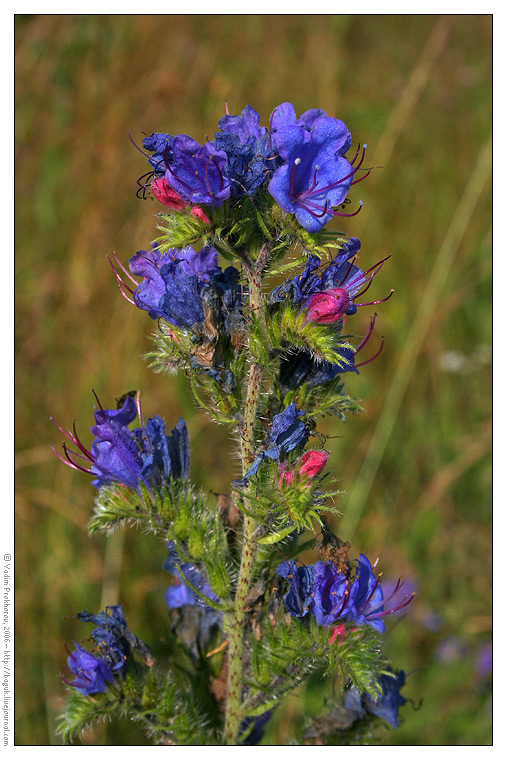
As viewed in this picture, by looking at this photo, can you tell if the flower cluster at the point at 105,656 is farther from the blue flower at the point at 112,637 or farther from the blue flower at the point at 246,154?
the blue flower at the point at 246,154

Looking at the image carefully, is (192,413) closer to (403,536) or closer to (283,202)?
(403,536)

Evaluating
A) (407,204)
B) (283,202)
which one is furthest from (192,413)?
(407,204)

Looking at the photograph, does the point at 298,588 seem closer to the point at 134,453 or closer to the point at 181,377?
the point at 134,453

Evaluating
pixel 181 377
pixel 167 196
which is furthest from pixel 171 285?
pixel 181 377

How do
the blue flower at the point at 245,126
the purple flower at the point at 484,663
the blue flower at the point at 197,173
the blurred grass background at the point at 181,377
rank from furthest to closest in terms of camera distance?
the purple flower at the point at 484,663 < the blurred grass background at the point at 181,377 < the blue flower at the point at 245,126 < the blue flower at the point at 197,173

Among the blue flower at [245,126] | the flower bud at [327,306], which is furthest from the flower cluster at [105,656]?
the blue flower at [245,126]

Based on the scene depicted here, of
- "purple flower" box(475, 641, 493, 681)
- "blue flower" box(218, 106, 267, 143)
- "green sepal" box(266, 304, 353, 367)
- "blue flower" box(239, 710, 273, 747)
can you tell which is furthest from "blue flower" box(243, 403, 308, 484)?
"purple flower" box(475, 641, 493, 681)
